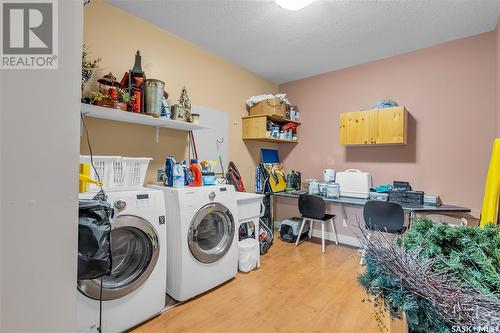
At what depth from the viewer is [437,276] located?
590 mm

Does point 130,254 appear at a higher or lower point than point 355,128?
lower

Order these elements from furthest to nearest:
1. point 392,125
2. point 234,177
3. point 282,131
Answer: point 282,131 < point 234,177 < point 392,125

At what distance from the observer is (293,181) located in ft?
12.9

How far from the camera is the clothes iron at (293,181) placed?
155 inches

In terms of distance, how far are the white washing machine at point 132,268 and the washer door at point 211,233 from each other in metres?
0.27

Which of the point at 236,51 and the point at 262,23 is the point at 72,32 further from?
the point at 236,51

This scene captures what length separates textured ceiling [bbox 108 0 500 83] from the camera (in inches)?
84.4

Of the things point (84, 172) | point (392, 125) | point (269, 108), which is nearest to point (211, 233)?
point (84, 172)

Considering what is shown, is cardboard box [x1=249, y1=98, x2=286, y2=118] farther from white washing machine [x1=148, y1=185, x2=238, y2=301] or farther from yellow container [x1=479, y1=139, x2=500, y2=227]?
yellow container [x1=479, y1=139, x2=500, y2=227]

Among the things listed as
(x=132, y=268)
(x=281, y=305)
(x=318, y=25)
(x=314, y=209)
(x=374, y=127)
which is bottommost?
(x=281, y=305)

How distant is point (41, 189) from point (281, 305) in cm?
193

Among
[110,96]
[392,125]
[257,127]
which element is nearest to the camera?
[110,96]

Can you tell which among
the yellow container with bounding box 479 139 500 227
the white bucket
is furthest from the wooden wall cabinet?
the white bucket

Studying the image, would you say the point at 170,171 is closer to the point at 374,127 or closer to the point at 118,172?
the point at 118,172
